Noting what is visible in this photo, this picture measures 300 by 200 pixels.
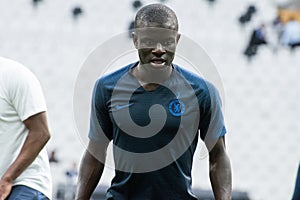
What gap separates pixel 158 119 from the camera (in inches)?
139

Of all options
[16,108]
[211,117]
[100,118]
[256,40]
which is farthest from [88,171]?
[256,40]

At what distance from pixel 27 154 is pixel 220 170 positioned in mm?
911

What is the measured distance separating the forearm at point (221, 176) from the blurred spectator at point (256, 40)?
274 inches

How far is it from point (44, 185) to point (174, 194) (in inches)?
27.8

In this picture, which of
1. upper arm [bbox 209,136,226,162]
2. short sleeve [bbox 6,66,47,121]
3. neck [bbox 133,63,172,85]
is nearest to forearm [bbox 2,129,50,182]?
short sleeve [bbox 6,66,47,121]

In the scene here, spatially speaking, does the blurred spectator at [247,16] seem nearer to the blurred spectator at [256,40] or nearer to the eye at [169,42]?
the blurred spectator at [256,40]

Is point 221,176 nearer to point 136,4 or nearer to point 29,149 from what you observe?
point 29,149

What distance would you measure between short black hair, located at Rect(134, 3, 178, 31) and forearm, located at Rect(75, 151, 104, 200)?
69 centimetres

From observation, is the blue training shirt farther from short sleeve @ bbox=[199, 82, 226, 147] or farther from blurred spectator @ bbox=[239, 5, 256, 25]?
blurred spectator @ bbox=[239, 5, 256, 25]

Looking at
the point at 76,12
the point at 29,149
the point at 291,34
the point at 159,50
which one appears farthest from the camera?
the point at 76,12

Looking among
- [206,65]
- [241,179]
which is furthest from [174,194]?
[241,179]

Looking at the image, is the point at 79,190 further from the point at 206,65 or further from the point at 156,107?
the point at 206,65

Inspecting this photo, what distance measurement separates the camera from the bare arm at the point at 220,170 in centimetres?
366

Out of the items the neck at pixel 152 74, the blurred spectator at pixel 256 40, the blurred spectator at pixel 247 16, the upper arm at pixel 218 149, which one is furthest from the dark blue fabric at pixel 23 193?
the blurred spectator at pixel 247 16
